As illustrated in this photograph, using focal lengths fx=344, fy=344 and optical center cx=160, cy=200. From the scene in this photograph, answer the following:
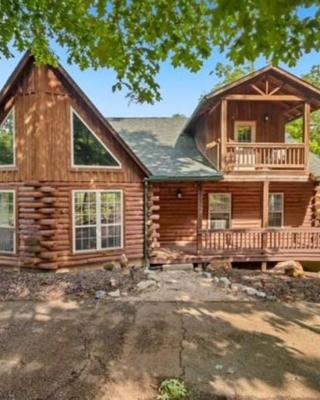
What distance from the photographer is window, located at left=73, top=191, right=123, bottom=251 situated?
10781mm

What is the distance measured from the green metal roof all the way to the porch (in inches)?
28.6

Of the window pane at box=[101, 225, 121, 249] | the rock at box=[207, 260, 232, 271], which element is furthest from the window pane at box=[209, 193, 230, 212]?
the window pane at box=[101, 225, 121, 249]

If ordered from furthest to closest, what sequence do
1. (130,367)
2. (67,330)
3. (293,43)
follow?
(67,330), (130,367), (293,43)

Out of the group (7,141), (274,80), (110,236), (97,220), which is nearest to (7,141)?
(7,141)

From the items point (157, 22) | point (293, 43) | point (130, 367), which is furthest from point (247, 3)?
point (130, 367)

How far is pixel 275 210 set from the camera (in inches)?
581

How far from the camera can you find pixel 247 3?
131 inches

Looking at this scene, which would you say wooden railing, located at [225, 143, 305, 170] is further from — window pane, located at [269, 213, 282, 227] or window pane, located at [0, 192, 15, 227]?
window pane, located at [0, 192, 15, 227]

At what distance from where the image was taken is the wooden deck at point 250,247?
12.1 meters

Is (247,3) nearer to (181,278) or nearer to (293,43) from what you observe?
(293,43)

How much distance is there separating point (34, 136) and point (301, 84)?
9378 millimetres

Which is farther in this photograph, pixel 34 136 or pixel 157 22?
pixel 34 136

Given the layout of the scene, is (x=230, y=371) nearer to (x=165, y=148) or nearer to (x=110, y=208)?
(x=110, y=208)

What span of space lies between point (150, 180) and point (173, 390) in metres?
8.22
